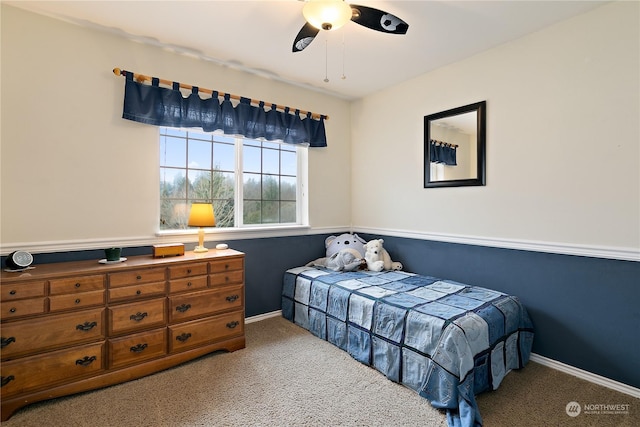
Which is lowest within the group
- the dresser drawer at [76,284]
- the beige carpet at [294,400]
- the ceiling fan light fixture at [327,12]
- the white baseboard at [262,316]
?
the beige carpet at [294,400]

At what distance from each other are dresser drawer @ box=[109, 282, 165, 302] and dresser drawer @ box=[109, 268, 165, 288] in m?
0.03

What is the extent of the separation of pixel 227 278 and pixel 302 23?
2065 mm

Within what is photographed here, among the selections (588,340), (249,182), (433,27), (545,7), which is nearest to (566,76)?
(545,7)

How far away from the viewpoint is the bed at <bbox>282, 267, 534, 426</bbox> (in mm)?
1823

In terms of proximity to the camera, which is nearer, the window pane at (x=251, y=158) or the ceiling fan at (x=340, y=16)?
the ceiling fan at (x=340, y=16)

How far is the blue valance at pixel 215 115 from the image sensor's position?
8.20ft

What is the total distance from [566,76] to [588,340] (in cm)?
Result: 191

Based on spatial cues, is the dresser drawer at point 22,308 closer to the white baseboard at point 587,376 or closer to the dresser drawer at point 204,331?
the dresser drawer at point 204,331

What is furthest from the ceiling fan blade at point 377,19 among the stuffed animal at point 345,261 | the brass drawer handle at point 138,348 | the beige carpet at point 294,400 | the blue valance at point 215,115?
the brass drawer handle at point 138,348

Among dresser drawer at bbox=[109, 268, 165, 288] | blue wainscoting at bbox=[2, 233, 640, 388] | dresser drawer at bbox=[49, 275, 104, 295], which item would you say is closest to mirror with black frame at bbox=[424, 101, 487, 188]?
blue wainscoting at bbox=[2, 233, 640, 388]

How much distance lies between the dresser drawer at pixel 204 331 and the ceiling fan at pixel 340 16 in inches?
86.6

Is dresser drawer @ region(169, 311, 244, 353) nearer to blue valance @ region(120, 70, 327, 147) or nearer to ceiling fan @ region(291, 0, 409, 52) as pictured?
blue valance @ region(120, 70, 327, 147)

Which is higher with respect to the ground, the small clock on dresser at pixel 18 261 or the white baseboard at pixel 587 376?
the small clock on dresser at pixel 18 261

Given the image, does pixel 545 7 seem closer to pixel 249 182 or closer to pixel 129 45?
pixel 249 182
